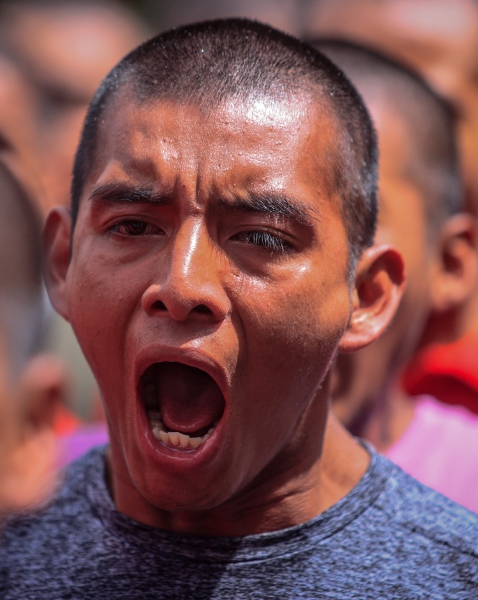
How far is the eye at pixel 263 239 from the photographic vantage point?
176 centimetres

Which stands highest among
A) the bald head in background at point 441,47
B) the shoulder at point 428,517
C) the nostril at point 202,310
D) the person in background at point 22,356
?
the bald head in background at point 441,47

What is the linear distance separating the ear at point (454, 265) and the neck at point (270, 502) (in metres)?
1.60

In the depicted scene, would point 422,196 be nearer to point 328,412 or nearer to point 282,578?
point 328,412

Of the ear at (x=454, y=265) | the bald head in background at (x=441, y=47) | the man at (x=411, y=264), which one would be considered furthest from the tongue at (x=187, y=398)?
the bald head in background at (x=441, y=47)

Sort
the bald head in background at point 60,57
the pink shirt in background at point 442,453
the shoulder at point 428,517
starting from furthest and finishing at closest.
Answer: the bald head in background at point 60,57, the pink shirt in background at point 442,453, the shoulder at point 428,517

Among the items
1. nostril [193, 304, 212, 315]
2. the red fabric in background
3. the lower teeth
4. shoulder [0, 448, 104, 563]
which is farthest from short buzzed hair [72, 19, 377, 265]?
the red fabric in background

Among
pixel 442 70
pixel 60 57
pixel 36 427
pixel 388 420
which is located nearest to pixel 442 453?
pixel 388 420

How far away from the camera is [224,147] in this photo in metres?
1.73

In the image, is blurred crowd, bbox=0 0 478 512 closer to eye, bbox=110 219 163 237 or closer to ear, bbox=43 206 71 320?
ear, bbox=43 206 71 320

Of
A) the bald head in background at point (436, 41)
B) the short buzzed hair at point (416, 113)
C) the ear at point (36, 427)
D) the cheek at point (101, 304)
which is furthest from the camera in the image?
the bald head in background at point (436, 41)

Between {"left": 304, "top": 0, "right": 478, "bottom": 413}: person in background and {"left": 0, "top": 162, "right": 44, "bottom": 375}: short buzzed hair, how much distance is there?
151cm

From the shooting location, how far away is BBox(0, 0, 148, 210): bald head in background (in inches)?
170

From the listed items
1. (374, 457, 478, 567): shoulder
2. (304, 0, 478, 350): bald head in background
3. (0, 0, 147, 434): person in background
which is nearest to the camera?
(374, 457, 478, 567): shoulder

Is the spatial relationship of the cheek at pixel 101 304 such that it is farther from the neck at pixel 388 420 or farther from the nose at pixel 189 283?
the neck at pixel 388 420
